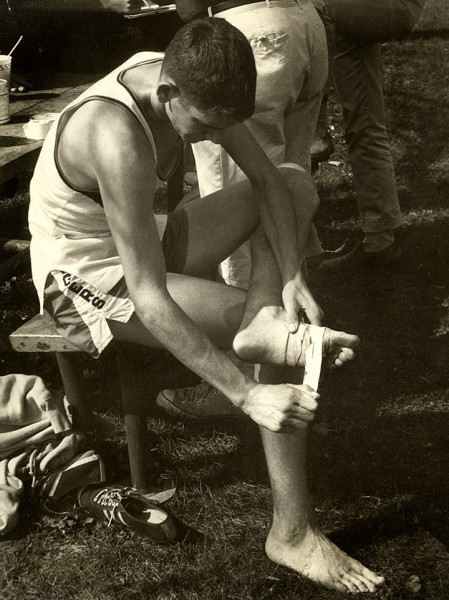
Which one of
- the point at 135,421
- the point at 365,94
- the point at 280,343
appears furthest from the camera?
the point at 365,94

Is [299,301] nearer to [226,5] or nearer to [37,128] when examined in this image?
[226,5]

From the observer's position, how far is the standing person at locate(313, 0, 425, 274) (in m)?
4.32

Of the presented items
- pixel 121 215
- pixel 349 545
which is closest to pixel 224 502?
pixel 349 545

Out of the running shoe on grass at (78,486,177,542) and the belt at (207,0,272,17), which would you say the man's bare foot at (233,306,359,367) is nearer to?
the running shoe on grass at (78,486,177,542)

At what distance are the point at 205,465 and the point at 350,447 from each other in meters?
0.61

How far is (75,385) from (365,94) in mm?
2445

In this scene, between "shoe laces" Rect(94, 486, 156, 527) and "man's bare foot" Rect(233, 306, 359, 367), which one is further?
"shoe laces" Rect(94, 486, 156, 527)

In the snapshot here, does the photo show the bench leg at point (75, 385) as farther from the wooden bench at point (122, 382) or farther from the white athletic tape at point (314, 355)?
the white athletic tape at point (314, 355)

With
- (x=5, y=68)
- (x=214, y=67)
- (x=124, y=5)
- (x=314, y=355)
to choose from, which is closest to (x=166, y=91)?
(x=214, y=67)

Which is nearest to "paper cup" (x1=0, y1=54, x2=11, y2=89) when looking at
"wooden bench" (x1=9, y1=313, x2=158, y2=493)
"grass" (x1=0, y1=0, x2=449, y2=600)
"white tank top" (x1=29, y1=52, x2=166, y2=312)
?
"grass" (x1=0, y1=0, x2=449, y2=600)

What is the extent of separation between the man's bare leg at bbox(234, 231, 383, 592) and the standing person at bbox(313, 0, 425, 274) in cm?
201

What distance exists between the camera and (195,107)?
235 cm

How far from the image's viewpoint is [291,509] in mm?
2750

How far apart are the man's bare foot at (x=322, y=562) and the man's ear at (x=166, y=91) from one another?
4.85 feet
